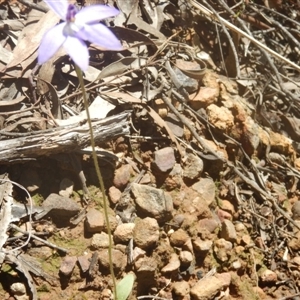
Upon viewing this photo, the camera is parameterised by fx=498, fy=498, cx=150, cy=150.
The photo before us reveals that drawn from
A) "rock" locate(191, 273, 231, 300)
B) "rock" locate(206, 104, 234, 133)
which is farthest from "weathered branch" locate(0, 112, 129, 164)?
"rock" locate(191, 273, 231, 300)

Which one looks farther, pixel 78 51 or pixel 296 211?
pixel 296 211

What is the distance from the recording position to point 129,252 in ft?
6.37

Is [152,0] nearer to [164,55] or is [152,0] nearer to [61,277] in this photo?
[164,55]

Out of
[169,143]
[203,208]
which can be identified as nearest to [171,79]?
[169,143]

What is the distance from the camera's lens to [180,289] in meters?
1.99

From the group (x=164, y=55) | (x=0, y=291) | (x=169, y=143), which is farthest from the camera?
(x=164, y=55)

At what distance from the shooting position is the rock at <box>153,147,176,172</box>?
2.14 meters

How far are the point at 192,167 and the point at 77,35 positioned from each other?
1098mm

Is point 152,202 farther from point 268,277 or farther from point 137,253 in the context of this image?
point 268,277

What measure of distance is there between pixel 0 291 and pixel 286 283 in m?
1.21

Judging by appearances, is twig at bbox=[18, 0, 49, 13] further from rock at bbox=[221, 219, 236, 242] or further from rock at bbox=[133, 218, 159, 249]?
rock at bbox=[221, 219, 236, 242]

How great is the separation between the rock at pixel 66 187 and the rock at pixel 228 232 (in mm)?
685

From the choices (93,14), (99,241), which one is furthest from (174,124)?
(93,14)

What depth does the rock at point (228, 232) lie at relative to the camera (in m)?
2.15
